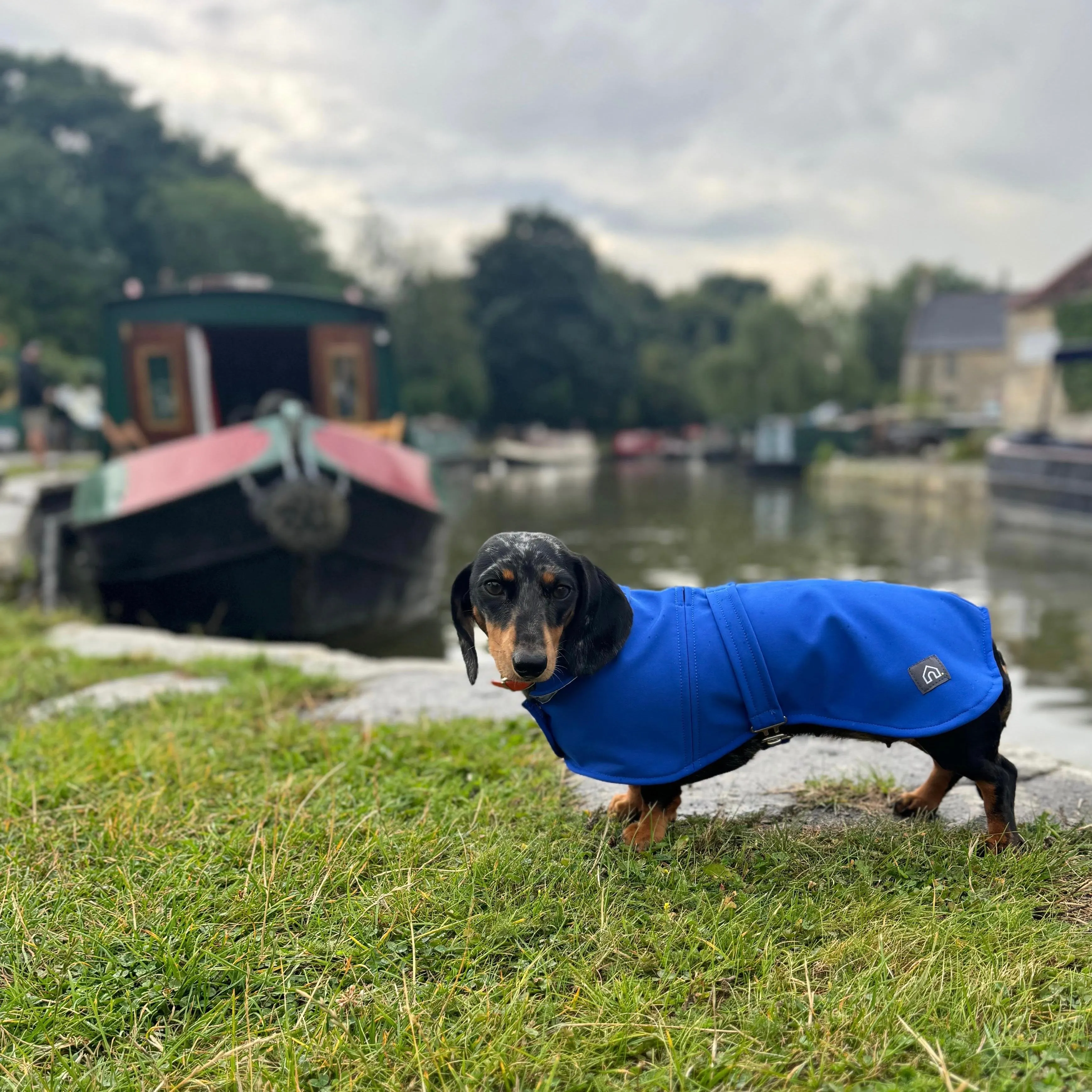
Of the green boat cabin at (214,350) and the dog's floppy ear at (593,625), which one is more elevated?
the green boat cabin at (214,350)

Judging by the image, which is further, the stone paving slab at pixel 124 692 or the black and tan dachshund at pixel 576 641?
the stone paving slab at pixel 124 692

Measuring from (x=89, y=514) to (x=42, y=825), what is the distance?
5.81 meters

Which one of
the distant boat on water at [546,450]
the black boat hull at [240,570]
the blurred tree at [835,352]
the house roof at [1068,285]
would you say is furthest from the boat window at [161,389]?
the blurred tree at [835,352]

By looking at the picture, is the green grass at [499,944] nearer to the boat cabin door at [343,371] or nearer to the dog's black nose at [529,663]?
the dog's black nose at [529,663]

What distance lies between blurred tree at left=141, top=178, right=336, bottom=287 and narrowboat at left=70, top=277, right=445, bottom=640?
1526 inches

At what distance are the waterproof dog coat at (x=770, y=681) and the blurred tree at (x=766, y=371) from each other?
1554 inches

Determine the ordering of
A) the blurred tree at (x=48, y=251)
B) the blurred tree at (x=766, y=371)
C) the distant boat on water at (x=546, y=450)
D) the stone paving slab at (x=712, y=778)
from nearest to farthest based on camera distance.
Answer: the stone paving slab at (x=712, y=778), the blurred tree at (x=48, y=251), the distant boat on water at (x=546, y=450), the blurred tree at (x=766, y=371)

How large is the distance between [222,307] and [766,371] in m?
34.5

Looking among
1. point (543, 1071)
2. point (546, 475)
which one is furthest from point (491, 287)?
point (543, 1071)

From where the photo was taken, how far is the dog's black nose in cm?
215

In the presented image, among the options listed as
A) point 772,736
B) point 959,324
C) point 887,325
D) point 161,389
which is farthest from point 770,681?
point 887,325

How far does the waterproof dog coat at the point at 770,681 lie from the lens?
7.70 feet

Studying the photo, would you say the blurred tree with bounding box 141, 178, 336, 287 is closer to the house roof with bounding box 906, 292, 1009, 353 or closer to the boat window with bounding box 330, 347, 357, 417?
the house roof with bounding box 906, 292, 1009, 353

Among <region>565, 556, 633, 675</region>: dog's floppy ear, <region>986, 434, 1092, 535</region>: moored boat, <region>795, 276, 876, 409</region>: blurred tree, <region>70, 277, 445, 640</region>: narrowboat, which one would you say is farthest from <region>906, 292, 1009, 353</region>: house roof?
<region>565, 556, 633, 675</region>: dog's floppy ear
